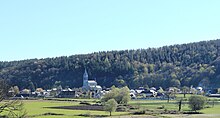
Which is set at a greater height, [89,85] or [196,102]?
[196,102]

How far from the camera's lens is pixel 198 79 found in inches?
6181

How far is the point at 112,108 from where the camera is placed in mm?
65875

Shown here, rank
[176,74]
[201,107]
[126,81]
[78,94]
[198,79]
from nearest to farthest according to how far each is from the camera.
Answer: [201,107] → [78,94] → [198,79] → [176,74] → [126,81]

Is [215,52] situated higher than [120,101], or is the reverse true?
[215,52]

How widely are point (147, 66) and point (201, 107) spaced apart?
403 feet

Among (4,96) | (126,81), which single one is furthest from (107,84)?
(4,96)

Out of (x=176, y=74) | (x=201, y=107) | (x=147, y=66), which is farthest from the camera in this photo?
(x=147, y=66)

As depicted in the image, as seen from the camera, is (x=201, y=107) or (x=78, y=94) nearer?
(x=201, y=107)

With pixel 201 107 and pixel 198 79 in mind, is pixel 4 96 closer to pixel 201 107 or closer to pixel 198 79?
pixel 201 107

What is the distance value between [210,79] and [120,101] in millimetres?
68151

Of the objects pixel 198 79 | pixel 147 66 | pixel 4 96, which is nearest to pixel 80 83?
pixel 147 66

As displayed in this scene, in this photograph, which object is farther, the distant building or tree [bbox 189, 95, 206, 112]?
the distant building

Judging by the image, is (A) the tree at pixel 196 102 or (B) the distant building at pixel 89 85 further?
(B) the distant building at pixel 89 85

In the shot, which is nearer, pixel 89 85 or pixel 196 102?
pixel 196 102
